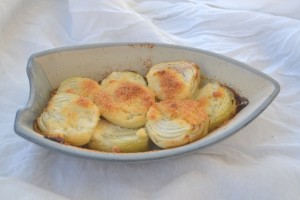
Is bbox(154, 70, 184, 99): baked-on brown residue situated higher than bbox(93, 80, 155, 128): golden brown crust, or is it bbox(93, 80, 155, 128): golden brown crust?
bbox(154, 70, 184, 99): baked-on brown residue

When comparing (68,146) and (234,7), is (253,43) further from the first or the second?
(68,146)

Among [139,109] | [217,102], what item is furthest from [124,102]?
[217,102]

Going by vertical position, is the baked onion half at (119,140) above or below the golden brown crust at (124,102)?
below

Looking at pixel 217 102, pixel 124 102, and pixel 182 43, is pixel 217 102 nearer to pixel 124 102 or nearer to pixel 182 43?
pixel 124 102

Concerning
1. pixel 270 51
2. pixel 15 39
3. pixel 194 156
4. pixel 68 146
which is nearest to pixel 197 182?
pixel 194 156
